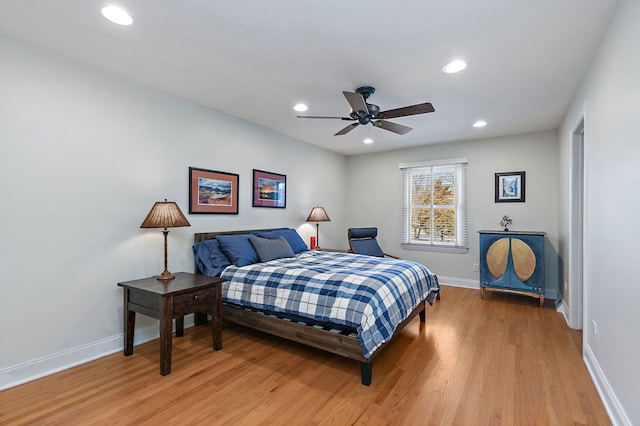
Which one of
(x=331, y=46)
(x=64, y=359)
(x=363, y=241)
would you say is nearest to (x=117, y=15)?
(x=331, y=46)

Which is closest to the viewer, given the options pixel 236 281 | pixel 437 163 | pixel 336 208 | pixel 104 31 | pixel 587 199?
pixel 104 31

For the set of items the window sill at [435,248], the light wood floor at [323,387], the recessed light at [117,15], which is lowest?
the light wood floor at [323,387]

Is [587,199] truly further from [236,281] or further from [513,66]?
[236,281]

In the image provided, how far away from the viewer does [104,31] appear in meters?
2.19

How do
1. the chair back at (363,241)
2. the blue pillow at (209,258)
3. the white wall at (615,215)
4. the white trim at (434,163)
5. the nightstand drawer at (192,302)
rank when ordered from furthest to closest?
the white trim at (434,163) → the chair back at (363,241) → the blue pillow at (209,258) → the nightstand drawer at (192,302) → the white wall at (615,215)

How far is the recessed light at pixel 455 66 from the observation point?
2561 millimetres

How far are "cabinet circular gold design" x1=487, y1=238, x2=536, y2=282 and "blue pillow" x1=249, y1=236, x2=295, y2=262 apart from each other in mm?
2892

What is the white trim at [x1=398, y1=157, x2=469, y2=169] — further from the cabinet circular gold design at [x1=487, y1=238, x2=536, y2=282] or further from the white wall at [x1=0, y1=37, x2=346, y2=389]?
the white wall at [x1=0, y1=37, x2=346, y2=389]

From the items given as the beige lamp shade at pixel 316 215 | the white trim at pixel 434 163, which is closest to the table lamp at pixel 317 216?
the beige lamp shade at pixel 316 215

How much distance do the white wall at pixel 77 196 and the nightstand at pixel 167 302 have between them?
0.24 metres

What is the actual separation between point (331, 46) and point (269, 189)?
2.55 metres

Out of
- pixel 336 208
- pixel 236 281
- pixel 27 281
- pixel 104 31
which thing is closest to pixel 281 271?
pixel 236 281

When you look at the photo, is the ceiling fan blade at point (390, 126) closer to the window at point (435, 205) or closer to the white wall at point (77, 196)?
the white wall at point (77, 196)

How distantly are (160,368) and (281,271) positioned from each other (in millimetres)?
1230
